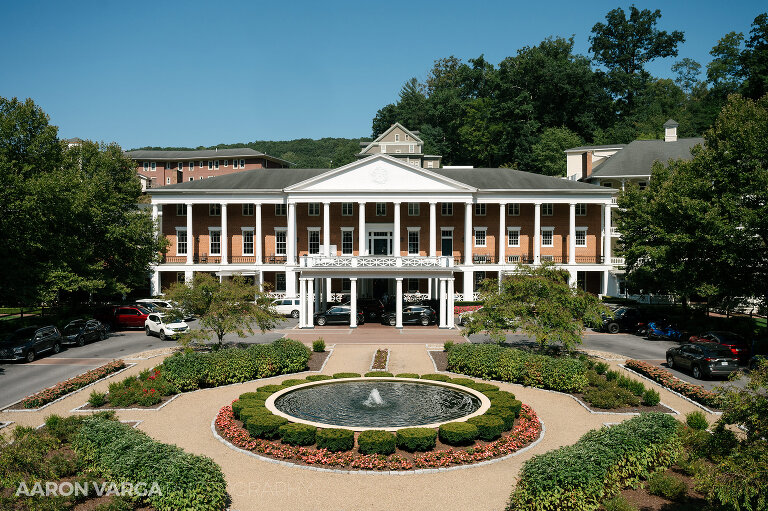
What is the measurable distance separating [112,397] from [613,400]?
18595 millimetres

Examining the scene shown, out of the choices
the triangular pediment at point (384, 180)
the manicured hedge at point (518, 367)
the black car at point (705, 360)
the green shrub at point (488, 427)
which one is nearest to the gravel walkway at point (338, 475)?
the manicured hedge at point (518, 367)

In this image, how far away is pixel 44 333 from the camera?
3042 cm

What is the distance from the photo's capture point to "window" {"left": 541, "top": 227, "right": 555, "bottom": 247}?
179 feet

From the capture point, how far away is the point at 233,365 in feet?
79.9

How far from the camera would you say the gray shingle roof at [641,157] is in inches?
2373

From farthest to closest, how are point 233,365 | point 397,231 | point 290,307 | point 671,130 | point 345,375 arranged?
point 671,130 → point 397,231 → point 290,307 → point 233,365 → point 345,375

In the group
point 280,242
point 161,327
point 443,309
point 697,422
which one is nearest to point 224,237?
point 280,242

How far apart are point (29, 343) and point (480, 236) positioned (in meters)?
38.4

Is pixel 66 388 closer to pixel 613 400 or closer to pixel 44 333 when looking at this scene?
pixel 44 333

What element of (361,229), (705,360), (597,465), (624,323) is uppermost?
(361,229)

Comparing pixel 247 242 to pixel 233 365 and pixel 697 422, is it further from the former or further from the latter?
pixel 697 422

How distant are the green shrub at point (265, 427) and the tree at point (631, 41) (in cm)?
9904

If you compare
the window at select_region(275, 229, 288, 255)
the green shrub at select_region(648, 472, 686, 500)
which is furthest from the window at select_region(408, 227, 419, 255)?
the green shrub at select_region(648, 472, 686, 500)

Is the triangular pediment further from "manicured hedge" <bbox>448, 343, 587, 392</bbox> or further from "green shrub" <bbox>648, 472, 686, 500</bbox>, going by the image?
"green shrub" <bbox>648, 472, 686, 500</bbox>
